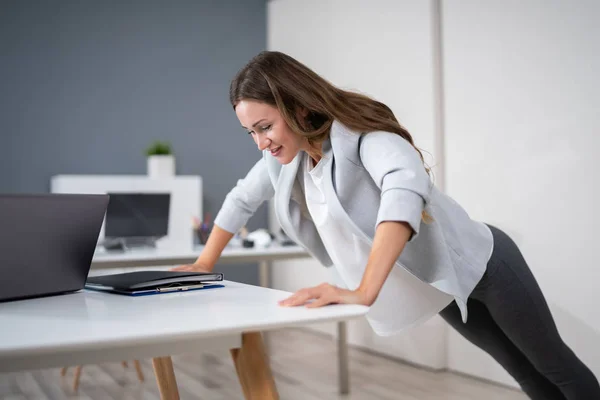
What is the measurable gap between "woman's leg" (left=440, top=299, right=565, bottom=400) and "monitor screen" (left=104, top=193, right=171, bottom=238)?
2140 millimetres

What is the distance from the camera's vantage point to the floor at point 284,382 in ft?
10.3

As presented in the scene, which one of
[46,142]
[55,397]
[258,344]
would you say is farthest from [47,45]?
[258,344]

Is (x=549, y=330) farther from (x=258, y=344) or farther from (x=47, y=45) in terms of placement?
(x=47, y=45)

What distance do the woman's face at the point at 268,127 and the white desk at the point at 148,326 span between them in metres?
0.37

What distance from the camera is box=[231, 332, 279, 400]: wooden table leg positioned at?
1.17 meters

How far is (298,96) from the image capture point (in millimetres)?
1497

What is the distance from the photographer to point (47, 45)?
470cm

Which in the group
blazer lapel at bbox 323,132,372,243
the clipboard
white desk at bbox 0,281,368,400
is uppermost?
blazer lapel at bbox 323,132,372,243

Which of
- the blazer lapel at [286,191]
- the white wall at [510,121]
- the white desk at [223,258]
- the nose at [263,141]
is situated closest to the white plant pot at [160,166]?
the white desk at [223,258]

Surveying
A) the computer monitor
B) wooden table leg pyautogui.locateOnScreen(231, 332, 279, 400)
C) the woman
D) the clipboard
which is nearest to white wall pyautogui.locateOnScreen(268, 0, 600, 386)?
the woman

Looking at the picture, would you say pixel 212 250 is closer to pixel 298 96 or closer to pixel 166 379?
pixel 166 379

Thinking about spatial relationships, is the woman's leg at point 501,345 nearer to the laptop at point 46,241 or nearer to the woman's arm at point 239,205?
the woman's arm at point 239,205

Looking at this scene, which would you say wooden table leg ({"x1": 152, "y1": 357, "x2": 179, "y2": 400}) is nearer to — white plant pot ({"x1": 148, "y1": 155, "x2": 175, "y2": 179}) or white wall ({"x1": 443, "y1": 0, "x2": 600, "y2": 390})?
white wall ({"x1": 443, "y1": 0, "x2": 600, "y2": 390})

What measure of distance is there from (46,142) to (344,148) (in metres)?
3.71
